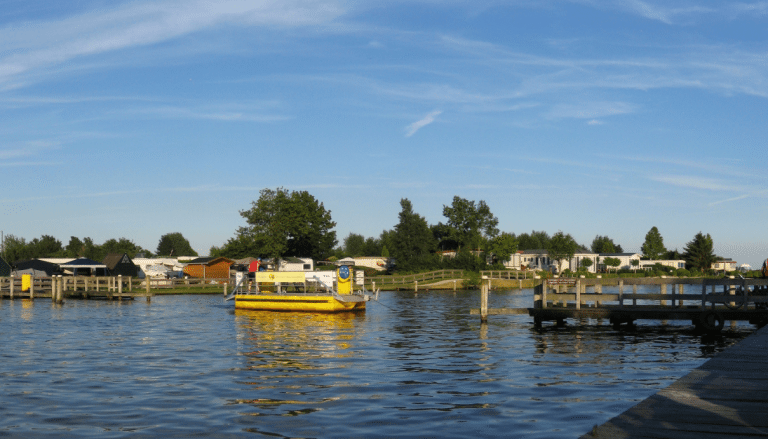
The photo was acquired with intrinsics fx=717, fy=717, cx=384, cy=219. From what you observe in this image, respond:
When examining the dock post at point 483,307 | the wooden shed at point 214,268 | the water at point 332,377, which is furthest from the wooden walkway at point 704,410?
the wooden shed at point 214,268

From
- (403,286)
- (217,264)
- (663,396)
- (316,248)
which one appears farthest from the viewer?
(316,248)

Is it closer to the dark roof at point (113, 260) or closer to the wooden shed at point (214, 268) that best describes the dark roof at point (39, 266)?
the dark roof at point (113, 260)

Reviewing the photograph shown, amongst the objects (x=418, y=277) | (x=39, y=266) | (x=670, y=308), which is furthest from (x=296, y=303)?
(x=39, y=266)

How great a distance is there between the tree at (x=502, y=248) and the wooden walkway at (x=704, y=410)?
348 feet

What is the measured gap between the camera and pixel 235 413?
13812 millimetres

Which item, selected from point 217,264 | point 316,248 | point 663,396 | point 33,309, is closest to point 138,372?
point 663,396

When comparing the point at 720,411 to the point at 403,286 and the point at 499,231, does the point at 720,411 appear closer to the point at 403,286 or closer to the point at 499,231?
the point at 403,286

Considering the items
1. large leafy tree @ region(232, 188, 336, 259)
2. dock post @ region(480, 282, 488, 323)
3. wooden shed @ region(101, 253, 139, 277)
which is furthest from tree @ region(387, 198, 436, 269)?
dock post @ region(480, 282, 488, 323)

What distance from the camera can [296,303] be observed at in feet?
139

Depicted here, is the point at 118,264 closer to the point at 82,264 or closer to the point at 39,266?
the point at 82,264

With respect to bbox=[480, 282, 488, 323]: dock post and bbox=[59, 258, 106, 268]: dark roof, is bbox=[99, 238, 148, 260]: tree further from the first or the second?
bbox=[480, 282, 488, 323]: dock post

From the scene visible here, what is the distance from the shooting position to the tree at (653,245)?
152125mm

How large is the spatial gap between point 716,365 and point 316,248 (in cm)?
10533

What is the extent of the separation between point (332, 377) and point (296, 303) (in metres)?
24.4
